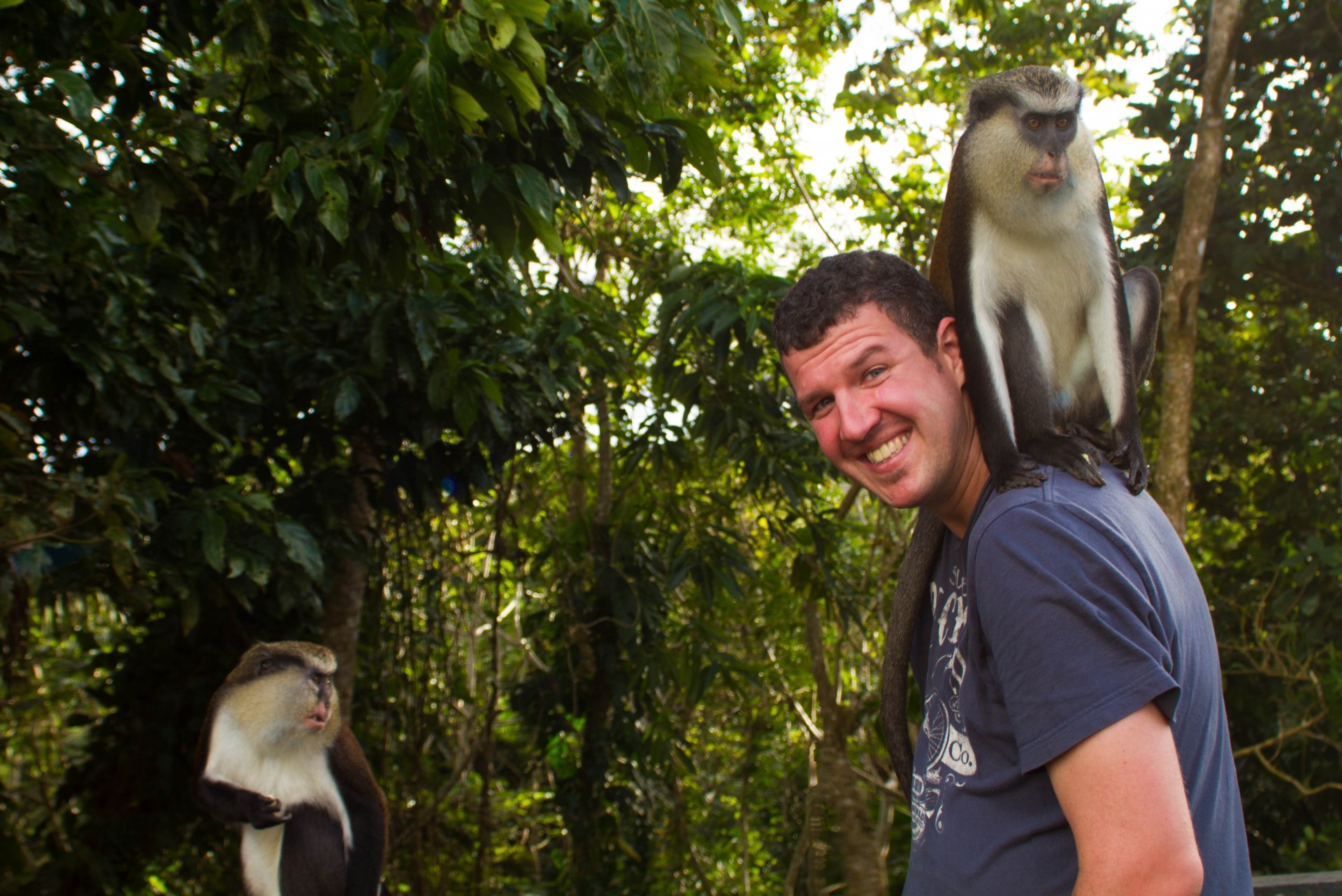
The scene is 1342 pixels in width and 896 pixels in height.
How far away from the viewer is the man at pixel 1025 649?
760mm

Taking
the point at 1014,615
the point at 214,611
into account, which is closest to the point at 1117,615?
the point at 1014,615

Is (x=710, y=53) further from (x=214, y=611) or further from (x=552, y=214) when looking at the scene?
(x=214, y=611)

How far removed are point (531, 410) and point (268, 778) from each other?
4.53 ft

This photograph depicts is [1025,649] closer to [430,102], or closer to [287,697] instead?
[430,102]

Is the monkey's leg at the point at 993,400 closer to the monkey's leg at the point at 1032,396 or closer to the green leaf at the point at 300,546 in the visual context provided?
the monkey's leg at the point at 1032,396

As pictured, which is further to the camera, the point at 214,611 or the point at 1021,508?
the point at 214,611

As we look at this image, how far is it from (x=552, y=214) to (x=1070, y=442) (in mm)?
1141

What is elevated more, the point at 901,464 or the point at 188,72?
the point at 188,72

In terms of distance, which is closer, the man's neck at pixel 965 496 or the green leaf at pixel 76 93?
the man's neck at pixel 965 496

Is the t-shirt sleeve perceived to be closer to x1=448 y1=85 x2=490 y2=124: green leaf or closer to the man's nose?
the man's nose

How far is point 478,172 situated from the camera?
1.89 m

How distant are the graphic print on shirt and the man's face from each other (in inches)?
4.3

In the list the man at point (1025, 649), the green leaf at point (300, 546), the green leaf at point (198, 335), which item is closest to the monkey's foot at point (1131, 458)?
the man at point (1025, 649)

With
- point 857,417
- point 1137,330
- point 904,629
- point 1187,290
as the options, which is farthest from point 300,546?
point 1187,290
